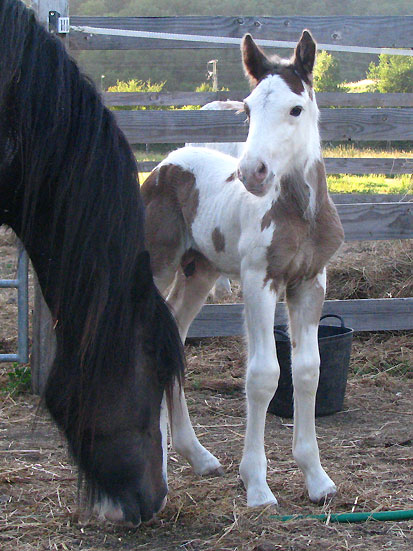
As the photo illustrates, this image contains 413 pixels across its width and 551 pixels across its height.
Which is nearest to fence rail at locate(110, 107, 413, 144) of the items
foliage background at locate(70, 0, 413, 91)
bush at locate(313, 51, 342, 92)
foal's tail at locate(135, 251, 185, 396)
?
foal's tail at locate(135, 251, 185, 396)

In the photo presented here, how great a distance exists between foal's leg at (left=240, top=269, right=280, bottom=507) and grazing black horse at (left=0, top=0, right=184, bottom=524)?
77cm

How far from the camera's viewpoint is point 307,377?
296cm

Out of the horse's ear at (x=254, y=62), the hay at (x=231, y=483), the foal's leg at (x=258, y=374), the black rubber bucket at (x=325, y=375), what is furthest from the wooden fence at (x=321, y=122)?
the foal's leg at (x=258, y=374)

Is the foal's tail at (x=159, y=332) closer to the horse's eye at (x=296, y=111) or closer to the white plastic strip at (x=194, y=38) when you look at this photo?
the horse's eye at (x=296, y=111)

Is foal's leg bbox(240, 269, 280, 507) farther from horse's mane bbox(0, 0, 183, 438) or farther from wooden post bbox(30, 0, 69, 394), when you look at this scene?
wooden post bbox(30, 0, 69, 394)

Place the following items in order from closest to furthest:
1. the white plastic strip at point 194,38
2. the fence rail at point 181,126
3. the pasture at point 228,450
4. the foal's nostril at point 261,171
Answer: the pasture at point 228,450, the foal's nostril at point 261,171, the white plastic strip at point 194,38, the fence rail at point 181,126

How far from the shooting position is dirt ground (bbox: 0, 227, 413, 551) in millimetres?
2486

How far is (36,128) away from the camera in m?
1.93

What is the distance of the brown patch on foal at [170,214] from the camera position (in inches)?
135

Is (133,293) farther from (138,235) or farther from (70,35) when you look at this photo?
(70,35)

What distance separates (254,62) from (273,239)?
2.53 feet

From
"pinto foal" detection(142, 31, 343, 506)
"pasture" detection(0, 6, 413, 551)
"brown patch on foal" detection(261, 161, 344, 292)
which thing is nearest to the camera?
"pasture" detection(0, 6, 413, 551)

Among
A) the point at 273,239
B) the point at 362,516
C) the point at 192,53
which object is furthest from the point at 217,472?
the point at 192,53

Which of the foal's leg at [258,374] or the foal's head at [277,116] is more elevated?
the foal's head at [277,116]
